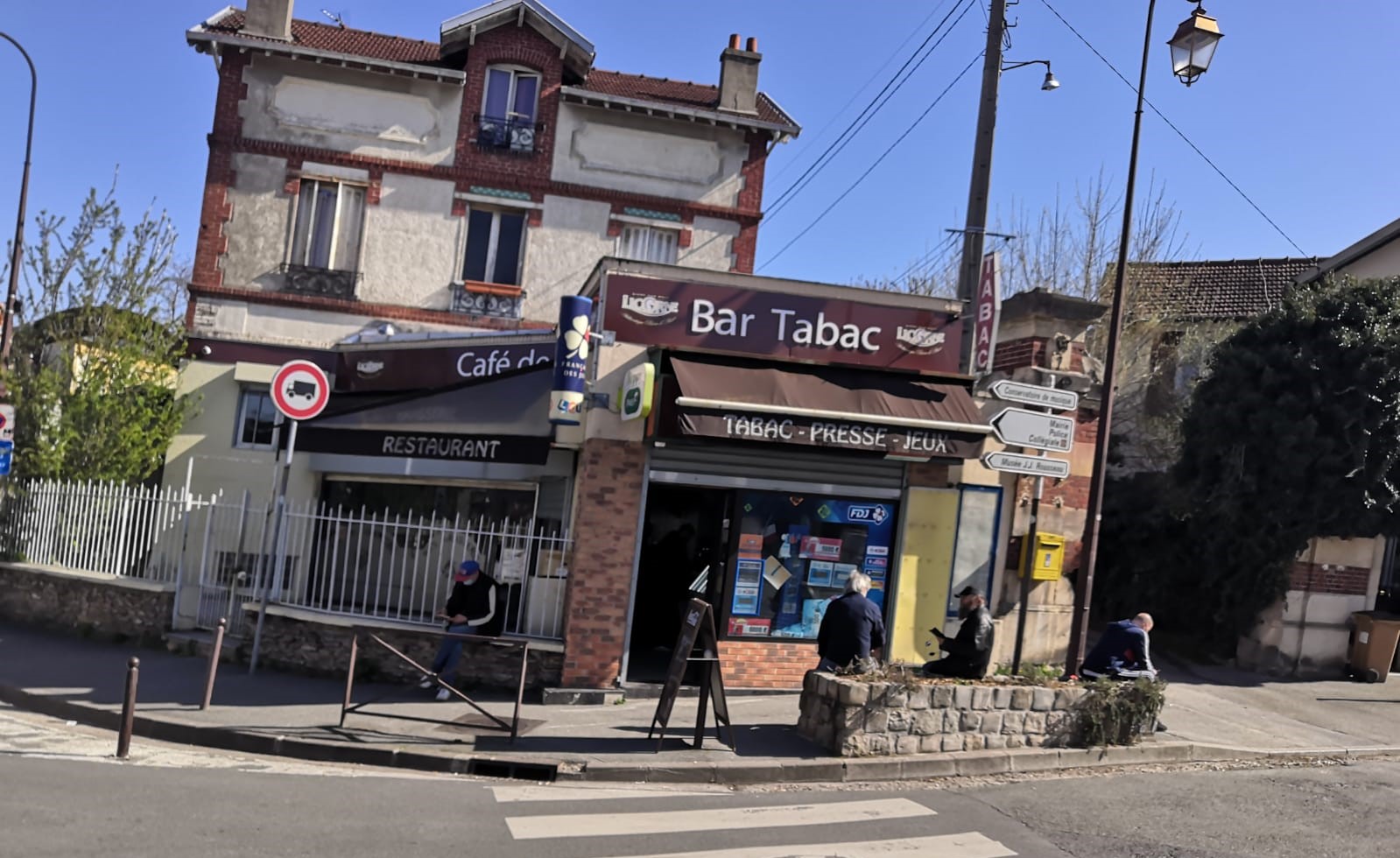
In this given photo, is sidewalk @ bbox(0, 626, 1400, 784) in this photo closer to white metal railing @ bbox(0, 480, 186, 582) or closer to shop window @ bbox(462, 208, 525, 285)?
white metal railing @ bbox(0, 480, 186, 582)

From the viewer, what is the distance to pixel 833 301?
38.4ft

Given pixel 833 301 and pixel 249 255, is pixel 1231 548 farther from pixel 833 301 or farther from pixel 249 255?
pixel 249 255

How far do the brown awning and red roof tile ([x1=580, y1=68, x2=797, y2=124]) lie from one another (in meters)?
9.14

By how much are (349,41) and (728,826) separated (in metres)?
16.5

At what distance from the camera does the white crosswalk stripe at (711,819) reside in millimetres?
6816

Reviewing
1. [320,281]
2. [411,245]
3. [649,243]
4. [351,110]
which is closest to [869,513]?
[649,243]

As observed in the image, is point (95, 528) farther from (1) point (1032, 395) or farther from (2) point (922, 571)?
(1) point (1032, 395)

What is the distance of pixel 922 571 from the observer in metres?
12.1

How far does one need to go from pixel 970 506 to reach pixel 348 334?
34.3 feet

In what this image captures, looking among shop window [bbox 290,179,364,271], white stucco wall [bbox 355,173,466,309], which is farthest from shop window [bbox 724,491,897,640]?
shop window [bbox 290,179,364,271]

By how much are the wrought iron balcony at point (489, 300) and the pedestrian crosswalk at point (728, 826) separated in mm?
→ 11578

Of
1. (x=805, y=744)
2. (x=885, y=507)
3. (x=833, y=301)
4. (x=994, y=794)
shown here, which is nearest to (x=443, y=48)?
(x=833, y=301)

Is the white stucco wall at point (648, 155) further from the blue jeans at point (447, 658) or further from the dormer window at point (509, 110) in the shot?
the blue jeans at point (447, 658)

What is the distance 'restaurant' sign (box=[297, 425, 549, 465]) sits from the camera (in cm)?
1212
